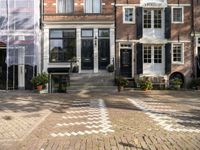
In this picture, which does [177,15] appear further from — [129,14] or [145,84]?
[145,84]

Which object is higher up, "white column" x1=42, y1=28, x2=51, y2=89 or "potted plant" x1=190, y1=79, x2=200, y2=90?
"white column" x1=42, y1=28, x2=51, y2=89

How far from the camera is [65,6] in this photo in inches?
1107

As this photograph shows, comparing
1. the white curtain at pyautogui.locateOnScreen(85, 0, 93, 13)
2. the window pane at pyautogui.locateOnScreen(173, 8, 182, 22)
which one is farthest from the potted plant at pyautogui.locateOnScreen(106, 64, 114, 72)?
the window pane at pyautogui.locateOnScreen(173, 8, 182, 22)

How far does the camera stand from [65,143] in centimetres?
848

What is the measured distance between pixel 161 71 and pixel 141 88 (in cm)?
300

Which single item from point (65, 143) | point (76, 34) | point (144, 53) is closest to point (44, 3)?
point (76, 34)

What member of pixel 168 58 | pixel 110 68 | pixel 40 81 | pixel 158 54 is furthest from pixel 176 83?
pixel 40 81

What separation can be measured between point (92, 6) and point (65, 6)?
195 centimetres

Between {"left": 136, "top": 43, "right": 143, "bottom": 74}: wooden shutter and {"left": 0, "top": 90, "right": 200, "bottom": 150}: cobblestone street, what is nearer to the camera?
{"left": 0, "top": 90, "right": 200, "bottom": 150}: cobblestone street

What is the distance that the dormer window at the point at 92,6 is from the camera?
91.7 feet

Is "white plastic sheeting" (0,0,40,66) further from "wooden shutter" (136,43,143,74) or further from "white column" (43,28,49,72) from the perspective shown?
"wooden shutter" (136,43,143,74)

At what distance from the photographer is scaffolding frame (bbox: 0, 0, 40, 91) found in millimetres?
26312

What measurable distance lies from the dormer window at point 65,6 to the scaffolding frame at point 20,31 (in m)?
1.91

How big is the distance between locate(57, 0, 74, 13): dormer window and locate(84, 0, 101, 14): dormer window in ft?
3.39
